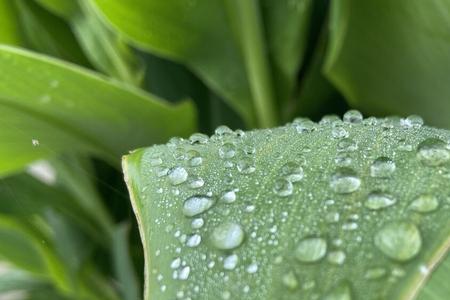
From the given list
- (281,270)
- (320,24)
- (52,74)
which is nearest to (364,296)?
(281,270)

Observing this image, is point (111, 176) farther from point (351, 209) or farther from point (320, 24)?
point (351, 209)

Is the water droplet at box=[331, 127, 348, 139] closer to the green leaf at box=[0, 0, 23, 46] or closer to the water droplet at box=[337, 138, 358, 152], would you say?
the water droplet at box=[337, 138, 358, 152]

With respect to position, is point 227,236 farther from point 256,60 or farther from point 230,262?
point 256,60

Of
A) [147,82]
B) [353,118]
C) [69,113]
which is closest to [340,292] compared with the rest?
[353,118]

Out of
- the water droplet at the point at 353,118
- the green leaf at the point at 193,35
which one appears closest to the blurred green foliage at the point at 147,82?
the green leaf at the point at 193,35

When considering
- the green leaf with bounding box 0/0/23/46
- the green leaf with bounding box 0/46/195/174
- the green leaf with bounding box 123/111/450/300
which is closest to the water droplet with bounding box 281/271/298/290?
the green leaf with bounding box 123/111/450/300
